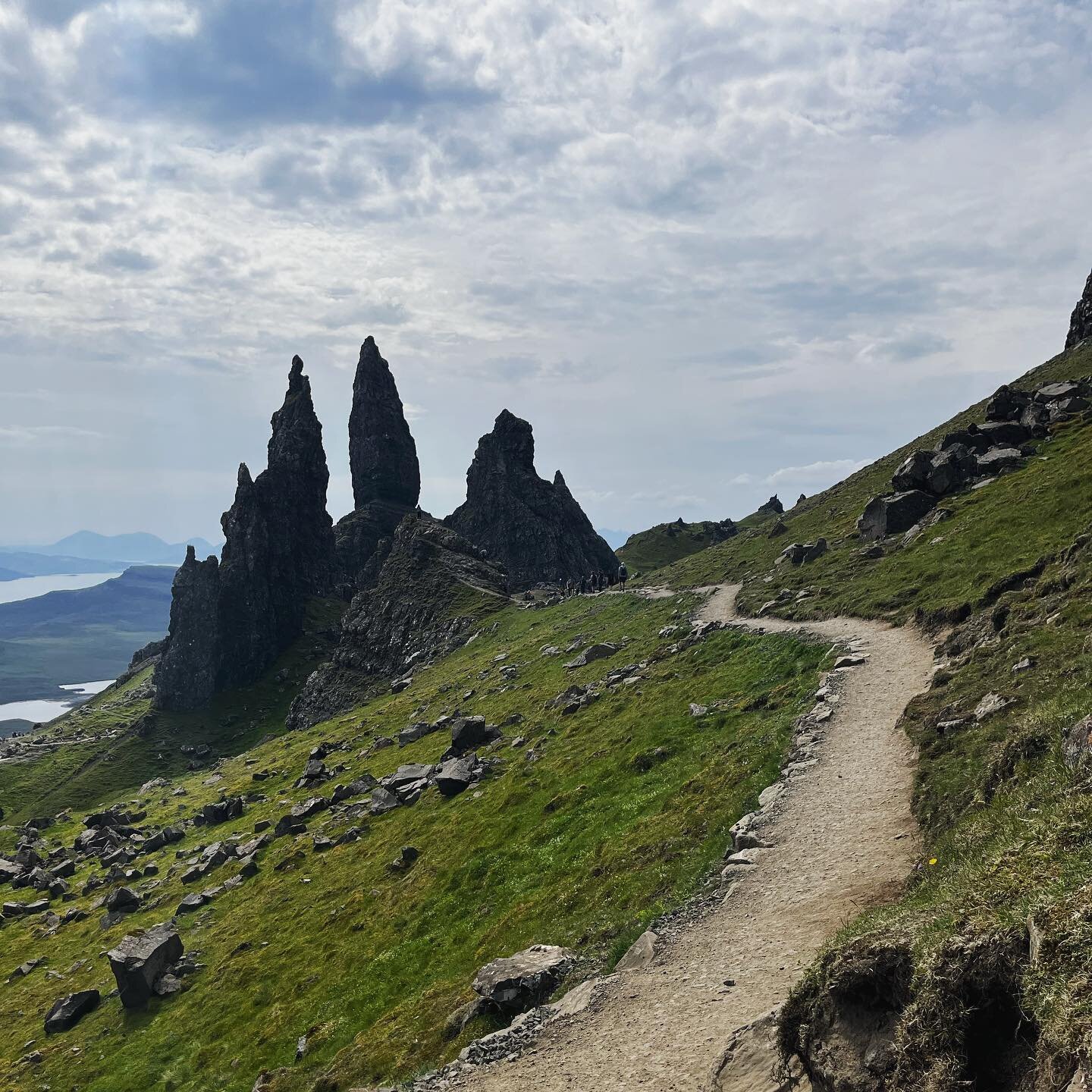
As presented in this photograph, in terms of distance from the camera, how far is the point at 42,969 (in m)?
55.1

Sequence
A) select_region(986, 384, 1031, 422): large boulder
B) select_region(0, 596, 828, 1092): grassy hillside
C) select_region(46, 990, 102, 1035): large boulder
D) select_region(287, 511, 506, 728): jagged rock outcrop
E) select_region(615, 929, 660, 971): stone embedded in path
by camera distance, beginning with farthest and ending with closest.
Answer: select_region(287, 511, 506, 728): jagged rock outcrop < select_region(986, 384, 1031, 422): large boulder < select_region(46, 990, 102, 1035): large boulder < select_region(0, 596, 828, 1092): grassy hillside < select_region(615, 929, 660, 971): stone embedded in path

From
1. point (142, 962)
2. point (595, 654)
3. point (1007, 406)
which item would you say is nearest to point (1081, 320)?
point (1007, 406)

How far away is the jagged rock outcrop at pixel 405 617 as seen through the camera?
150m

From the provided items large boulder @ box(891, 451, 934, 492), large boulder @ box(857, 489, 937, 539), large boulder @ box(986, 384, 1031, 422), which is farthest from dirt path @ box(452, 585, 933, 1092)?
large boulder @ box(986, 384, 1031, 422)

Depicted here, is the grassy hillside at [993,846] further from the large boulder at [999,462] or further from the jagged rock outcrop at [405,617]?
the jagged rock outcrop at [405,617]

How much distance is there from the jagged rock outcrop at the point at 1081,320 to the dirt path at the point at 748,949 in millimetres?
142946

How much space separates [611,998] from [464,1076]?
4.34 meters

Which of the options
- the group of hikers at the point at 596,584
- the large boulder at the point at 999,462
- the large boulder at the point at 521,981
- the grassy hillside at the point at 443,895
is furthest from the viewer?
the group of hikers at the point at 596,584

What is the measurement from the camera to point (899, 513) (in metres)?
74.1

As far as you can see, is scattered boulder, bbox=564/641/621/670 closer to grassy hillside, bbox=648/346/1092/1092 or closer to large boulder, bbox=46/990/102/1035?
grassy hillside, bbox=648/346/1092/1092

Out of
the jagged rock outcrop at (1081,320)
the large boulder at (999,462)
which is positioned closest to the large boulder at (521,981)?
the large boulder at (999,462)

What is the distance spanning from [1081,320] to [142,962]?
170 meters

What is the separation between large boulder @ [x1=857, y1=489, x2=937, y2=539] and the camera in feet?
240

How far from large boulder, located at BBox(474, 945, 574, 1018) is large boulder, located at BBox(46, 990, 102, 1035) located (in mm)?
39002
